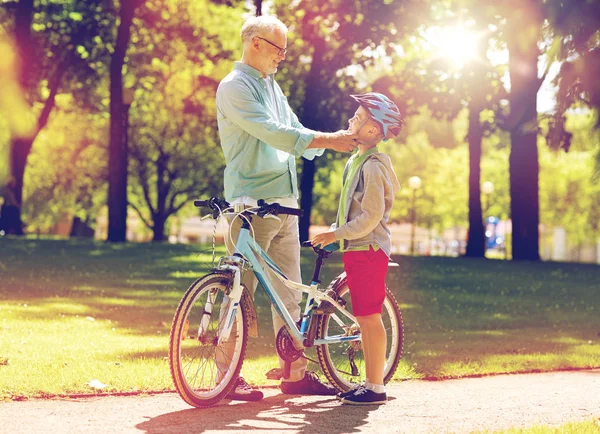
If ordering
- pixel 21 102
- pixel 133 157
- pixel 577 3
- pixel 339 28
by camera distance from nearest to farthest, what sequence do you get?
1. pixel 577 3
2. pixel 21 102
3. pixel 339 28
4. pixel 133 157

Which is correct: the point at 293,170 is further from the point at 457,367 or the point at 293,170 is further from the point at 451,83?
the point at 451,83

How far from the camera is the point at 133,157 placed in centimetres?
4412

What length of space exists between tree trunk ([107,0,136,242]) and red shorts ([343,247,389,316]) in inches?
737

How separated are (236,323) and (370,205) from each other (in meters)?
1.01

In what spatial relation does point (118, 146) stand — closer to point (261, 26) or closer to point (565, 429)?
point (261, 26)

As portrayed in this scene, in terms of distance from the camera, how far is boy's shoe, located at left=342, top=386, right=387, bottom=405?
579 centimetres

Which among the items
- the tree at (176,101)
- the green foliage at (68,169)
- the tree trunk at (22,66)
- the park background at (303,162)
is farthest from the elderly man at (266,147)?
the green foliage at (68,169)

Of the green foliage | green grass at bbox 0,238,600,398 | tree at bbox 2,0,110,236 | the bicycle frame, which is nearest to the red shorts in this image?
the bicycle frame

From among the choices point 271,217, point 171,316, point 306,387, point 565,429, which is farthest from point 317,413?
point 171,316

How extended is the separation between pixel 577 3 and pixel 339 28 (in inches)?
815

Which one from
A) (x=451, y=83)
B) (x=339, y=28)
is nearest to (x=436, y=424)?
(x=339, y=28)

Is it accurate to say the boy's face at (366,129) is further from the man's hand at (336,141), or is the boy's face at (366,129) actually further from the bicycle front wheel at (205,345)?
the bicycle front wheel at (205,345)

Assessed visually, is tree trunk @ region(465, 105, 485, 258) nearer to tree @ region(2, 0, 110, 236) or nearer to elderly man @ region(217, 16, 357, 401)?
tree @ region(2, 0, 110, 236)

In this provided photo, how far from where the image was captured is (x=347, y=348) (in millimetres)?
6344
